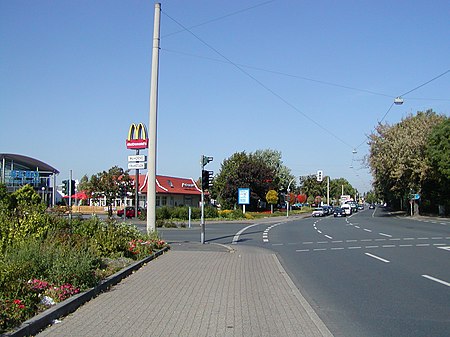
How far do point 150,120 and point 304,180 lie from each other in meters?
127

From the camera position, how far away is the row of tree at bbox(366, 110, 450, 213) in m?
46.9

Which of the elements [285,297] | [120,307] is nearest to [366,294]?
[285,297]

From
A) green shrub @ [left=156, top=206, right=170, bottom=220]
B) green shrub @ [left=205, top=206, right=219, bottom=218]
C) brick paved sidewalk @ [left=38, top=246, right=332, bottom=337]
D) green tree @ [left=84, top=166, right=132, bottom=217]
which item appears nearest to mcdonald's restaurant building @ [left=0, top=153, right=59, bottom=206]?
green tree @ [left=84, top=166, right=132, bottom=217]

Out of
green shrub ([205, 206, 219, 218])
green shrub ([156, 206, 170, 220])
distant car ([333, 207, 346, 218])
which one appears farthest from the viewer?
distant car ([333, 207, 346, 218])

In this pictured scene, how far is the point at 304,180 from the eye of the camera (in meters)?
144

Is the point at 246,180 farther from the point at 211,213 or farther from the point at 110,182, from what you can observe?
the point at 110,182

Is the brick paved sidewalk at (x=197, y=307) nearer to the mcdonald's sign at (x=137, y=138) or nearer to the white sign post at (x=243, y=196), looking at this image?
the mcdonald's sign at (x=137, y=138)

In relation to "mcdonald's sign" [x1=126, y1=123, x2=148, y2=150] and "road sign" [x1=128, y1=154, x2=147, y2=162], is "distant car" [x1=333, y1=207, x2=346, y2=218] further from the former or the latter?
"road sign" [x1=128, y1=154, x2=147, y2=162]

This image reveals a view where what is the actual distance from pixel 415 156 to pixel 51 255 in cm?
4956

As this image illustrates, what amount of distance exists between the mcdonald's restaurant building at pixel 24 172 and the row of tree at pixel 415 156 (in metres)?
37.3

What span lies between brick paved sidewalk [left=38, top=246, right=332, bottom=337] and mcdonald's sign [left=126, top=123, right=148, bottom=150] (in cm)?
1407

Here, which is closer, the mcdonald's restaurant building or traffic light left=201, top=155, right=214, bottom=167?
traffic light left=201, top=155, right=214, bottom=167

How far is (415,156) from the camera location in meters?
52.7

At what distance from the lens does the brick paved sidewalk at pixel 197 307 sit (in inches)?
257
